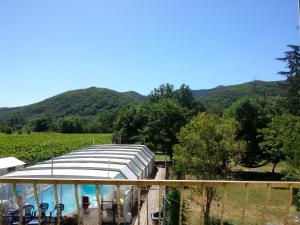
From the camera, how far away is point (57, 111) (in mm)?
130625

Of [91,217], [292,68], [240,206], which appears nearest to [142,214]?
[91,217]

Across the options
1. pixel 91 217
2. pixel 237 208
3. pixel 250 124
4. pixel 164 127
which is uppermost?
Result: pixel 250 124

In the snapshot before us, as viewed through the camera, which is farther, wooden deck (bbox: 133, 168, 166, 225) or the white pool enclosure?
wooden deck (bbox: 133, 168, 166, 225)

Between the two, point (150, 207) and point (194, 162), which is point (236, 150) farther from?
point (150, 207)

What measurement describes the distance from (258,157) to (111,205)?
2239cm

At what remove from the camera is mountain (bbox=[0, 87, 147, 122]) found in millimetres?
125188

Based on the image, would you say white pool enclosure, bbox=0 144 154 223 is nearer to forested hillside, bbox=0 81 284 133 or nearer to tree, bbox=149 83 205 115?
tree, bbox=149 83 205 115

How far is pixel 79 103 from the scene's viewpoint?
5153 inches

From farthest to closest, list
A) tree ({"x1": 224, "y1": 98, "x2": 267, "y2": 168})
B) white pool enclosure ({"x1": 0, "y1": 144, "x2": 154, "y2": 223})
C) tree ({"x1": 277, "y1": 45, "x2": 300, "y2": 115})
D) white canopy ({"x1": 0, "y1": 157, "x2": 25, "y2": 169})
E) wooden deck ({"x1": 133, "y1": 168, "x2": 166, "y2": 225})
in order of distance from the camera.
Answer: tree ({"x1": 277, "y1": 45, "x2": 300, "y2": 115})
tree ({"x1": 224, "y1": 98, "x2": 267, "y2": 168})
white canopy ({"x1": 0, "y1": 157, "x2": 25, "y2": 169})
wooden deck ({"x1": 133, "y1": 168, "x2": 166, "y2": 225})
white pool enclosure ({"x1": 0, "y1": 144, "x2": 154, "y2": 223})

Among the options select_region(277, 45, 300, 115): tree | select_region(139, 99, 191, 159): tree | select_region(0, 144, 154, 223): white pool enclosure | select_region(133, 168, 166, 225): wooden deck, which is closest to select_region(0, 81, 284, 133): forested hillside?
select_region(277, 45, 300, 115): tree

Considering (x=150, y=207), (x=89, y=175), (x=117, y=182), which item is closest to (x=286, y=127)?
(x=150, y=207)

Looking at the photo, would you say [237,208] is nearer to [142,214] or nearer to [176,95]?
[142,214]

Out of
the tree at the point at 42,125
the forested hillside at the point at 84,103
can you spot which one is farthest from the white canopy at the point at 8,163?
the forested hillside at the point at 84,103

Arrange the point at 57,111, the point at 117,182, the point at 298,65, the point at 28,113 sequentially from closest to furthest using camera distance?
the point at 117,182, the point at 298,65, the point at 57,111, the point at 28,113
